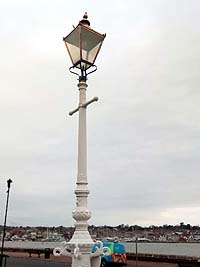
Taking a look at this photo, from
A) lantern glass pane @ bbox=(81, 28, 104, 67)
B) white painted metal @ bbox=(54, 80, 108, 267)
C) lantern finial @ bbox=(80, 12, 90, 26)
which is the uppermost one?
lantern finial @ bbox=(80, 12, 90, 26)

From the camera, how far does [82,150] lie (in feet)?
20.0

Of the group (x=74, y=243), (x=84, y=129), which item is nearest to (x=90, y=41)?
(x=84, y=129)

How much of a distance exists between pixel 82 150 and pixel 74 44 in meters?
1.81

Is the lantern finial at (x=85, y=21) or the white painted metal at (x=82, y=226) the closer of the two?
the white painted metal at (x=82, y=226)

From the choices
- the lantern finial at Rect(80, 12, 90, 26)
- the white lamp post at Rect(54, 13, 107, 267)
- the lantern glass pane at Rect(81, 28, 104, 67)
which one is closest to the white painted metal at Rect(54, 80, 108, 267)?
the white lamp post at Rect(54, 13, 107, 267)

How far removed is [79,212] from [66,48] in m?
2.77

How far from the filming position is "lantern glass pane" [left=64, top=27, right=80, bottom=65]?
6.46 m

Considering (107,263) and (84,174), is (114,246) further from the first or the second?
(84,174)

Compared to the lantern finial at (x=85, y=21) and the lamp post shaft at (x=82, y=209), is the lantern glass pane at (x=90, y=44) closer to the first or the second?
the lantern finial at (x=85, y=21)

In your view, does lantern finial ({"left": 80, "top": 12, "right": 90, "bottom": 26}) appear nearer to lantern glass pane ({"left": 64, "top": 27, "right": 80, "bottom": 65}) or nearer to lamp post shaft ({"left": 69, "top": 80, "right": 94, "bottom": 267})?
lantern glass pane ({"left": 64, "top": 27, "right": 80, "bottom": 65})

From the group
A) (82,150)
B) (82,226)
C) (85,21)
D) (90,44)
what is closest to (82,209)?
(82,226)

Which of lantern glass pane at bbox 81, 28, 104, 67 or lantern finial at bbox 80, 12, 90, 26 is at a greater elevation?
lantern finial at bbox 80, 12, 90, 26

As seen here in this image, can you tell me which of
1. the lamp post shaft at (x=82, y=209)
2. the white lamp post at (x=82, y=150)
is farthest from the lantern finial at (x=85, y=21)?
the lamp post shaft at (x=82, y=209)

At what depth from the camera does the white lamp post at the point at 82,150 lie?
5.66 m
